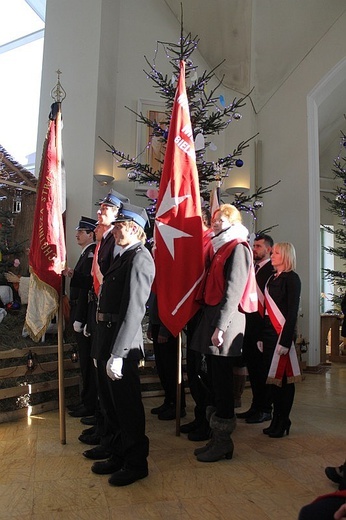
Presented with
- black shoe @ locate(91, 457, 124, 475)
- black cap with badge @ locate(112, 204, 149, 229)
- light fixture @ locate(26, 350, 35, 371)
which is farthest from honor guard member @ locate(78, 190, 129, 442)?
light fixture @ locate(26, 350, 35, 371)

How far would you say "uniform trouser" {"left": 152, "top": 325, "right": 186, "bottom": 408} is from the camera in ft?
11.7

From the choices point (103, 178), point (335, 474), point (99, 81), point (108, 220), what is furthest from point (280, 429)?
point (99, 81)

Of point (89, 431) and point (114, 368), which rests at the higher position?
point (114, 368)

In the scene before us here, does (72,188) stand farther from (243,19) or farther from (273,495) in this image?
(273,495)

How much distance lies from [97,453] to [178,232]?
4.88 feet

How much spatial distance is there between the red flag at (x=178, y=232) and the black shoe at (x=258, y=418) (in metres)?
1.12

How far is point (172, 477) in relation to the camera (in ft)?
7.82

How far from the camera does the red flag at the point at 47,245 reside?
9.98 ft

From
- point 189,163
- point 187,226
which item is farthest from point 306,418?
point 189,163

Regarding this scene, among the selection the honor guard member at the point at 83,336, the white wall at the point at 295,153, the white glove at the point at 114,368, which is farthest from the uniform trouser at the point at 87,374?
the white wall at the point at 295,153

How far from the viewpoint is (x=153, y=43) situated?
744 cm

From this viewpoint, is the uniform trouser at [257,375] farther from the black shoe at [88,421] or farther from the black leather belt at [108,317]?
the black leather belt at [108,317]

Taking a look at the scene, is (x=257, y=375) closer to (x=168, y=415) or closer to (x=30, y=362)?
(x=168, y=415)

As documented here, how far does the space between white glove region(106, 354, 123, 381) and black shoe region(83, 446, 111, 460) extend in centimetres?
70
